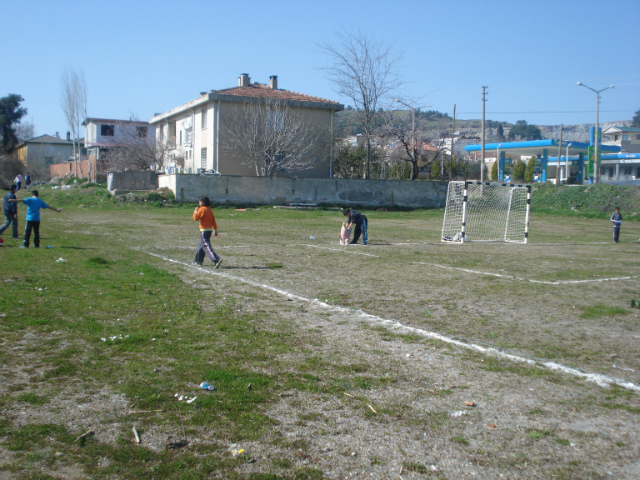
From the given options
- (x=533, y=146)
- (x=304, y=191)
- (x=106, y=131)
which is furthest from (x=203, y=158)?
(x=533, y=146)

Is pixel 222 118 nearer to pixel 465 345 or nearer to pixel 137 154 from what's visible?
pixel 137 154

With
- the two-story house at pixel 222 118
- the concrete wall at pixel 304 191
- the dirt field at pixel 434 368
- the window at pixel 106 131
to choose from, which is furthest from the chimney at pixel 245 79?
the dirt field at pixel 434 368

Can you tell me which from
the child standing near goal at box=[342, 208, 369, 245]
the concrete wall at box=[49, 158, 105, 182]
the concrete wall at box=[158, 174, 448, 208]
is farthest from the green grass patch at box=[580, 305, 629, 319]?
the concrete wall at box=[49, 158, 105, 182]

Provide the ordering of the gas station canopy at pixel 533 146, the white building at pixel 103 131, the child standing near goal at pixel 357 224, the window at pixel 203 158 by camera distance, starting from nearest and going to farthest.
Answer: the child standing near goal at pixel 357 224 < the window at pixel 203 158 < the gas station canopy at pixel 533 146 < the white building at pixel 103 131

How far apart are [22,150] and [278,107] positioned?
2001 inches

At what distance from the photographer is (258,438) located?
3852 millimetres

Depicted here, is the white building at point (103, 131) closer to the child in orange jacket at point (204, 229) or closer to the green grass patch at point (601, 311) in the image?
the child in orange jacket at point (204, 229)

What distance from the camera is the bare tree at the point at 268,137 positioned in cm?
3897

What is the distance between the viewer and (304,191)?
35250mm

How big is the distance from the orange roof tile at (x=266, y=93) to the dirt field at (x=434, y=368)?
3127 cm

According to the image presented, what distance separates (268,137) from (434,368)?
114 ft

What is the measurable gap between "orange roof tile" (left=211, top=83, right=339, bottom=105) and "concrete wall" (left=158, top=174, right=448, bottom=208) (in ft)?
35.3

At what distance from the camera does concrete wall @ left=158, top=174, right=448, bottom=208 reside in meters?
32.8

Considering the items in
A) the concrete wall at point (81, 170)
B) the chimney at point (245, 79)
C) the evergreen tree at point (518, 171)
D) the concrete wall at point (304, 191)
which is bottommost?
the concrete wall at point (304, 191)
